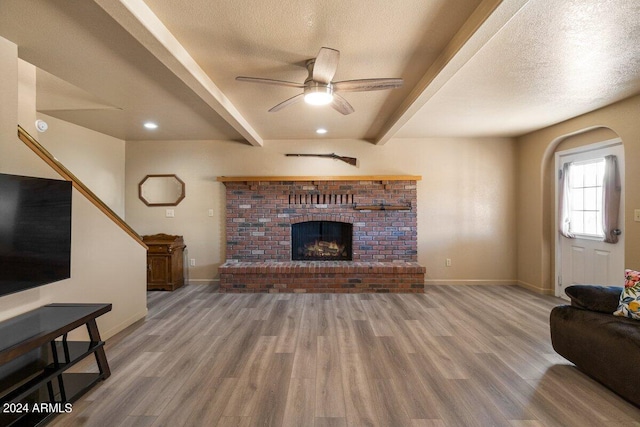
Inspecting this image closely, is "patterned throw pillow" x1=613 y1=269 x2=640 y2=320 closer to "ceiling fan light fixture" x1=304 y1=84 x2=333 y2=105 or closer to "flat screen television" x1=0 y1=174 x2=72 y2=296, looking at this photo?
"ceiling fan light fixture" x1=304 y1=84 x2=333 y2=105

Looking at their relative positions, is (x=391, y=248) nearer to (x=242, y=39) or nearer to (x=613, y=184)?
(x=613, y=184)

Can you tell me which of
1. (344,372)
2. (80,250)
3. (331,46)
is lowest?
(344,372)

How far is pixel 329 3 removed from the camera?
5.19 feet

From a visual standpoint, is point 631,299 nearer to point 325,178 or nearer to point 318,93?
point 318,93

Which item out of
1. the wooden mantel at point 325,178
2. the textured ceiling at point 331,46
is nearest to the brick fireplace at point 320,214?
the wooden mantel at point 325,178

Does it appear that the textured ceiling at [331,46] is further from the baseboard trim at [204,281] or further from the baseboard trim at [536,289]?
the baseboard trim at [204,281]

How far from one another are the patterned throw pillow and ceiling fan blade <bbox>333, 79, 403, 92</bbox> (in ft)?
7.14

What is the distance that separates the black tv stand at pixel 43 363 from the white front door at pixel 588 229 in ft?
16.4

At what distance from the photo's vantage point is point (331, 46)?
2.01 m

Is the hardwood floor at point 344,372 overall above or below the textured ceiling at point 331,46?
below

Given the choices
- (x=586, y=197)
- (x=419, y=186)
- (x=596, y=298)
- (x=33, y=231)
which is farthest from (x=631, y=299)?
(x=33, y=231)

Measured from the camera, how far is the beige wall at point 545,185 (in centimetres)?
293

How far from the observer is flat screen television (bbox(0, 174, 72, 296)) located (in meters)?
1.70

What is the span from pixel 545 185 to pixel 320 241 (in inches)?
134
